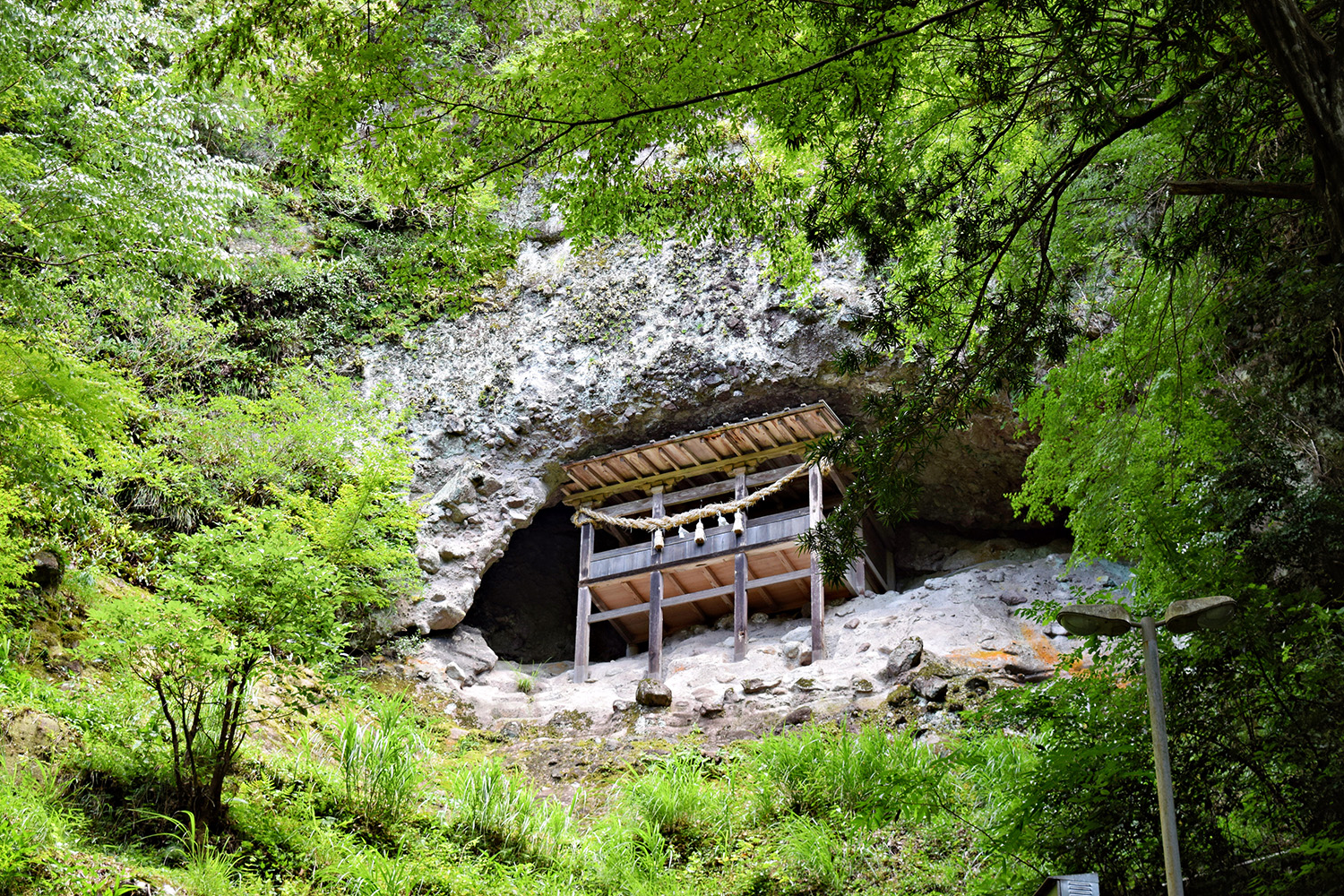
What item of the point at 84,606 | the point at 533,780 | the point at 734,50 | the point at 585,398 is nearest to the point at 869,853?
the point at 533,780

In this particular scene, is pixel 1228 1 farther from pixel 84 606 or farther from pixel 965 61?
pixel 84 606

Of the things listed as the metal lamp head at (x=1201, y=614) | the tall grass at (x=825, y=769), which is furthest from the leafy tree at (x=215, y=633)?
the metal lamp head at (x=1201, y=614)

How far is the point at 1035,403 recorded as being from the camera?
255 inches

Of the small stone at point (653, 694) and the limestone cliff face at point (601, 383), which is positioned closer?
the small stone at point (653, 694)

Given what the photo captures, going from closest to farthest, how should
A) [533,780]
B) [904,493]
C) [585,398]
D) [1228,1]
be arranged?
1. [1228,1]
2. [904,493]
3. [533,780]
4. [585,398]

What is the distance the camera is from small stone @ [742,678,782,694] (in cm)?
1102

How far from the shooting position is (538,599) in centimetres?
1583

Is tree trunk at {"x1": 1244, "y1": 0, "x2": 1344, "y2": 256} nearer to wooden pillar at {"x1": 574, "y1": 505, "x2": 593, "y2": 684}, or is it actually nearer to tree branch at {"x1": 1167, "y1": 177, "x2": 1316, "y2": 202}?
tree branch at {"x1": 1167, "y1": 177, "x2": 1316, "y2": 202}

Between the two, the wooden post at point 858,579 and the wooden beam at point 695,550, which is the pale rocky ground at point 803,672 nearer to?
the wooden post at point 858,579

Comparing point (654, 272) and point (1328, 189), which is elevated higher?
point (654, 272)

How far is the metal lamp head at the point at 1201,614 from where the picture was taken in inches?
148

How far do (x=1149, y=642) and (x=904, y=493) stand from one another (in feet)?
4.24

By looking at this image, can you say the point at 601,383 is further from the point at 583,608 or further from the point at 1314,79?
the point at 1314,79

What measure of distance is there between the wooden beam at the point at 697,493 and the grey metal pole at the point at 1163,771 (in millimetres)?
9229
